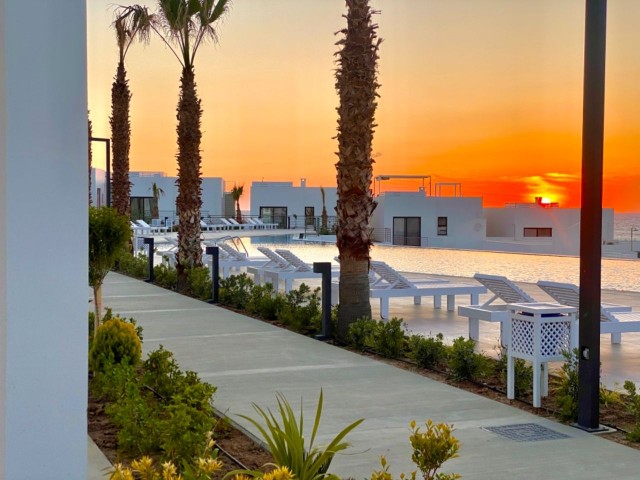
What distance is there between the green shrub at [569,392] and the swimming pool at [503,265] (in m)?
10.4

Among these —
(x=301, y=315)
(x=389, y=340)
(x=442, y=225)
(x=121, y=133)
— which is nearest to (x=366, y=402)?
(x=389, y=340)

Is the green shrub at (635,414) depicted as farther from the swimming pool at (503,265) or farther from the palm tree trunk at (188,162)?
the palm tree trunk at (188,162)

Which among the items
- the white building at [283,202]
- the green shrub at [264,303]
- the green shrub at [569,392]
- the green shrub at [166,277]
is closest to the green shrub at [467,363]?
the green shrub at [569,392]

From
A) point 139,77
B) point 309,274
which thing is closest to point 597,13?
point 309,274

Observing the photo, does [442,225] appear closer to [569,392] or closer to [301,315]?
[301,315]

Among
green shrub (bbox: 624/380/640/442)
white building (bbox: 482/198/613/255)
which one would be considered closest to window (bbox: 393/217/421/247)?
white building (bbox: 482/198/613/255)

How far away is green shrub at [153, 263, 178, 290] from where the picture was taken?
15.9 m

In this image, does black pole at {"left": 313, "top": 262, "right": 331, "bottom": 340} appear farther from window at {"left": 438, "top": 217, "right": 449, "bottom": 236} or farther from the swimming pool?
window at {"left": 438, "top": 217, "right": 449, "bottom": 236}

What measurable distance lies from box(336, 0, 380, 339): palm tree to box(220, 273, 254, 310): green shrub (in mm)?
3240

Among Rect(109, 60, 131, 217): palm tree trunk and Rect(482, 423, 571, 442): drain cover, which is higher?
Rect(109, 60, 131, 217): palm tree trunk

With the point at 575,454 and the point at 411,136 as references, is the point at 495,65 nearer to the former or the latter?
the point at 411,136

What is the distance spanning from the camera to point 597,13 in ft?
16.9

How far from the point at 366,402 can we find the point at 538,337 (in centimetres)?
138

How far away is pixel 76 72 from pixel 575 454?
3.55 metres
